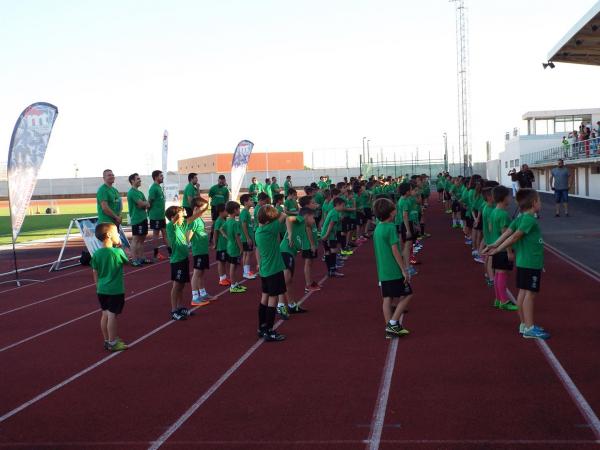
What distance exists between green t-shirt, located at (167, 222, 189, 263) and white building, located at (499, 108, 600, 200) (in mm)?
30018

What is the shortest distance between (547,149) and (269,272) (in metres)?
50.6

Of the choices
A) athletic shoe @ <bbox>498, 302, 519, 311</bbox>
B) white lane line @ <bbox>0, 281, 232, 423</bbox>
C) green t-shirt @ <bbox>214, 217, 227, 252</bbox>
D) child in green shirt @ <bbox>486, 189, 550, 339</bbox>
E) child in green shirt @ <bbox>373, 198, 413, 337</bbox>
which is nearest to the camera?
white lane line @ <bbox>0, 281, 232, 423</bbox>

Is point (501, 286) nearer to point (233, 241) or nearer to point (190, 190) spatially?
point (233, 241)

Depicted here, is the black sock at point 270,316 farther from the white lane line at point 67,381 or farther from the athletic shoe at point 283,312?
the white lane line at point 67,381

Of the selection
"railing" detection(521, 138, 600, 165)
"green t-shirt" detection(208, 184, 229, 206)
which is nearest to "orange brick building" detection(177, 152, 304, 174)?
"railing" detection(521, 138, 600, 165)

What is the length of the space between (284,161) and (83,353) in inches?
3962

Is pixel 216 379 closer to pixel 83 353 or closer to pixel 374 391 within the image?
pixel 374 391

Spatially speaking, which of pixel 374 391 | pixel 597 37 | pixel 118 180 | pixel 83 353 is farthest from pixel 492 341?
pixel 118 180

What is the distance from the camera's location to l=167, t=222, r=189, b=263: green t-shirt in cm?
902

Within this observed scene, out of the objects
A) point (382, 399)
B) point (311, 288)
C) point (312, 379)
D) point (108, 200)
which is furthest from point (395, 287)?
point (108, 200)

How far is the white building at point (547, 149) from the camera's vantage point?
36.7m

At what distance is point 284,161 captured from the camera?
107438 mm

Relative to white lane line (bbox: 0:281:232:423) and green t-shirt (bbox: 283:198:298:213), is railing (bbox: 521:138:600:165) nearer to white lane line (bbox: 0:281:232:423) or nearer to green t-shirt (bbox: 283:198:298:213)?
green t-shirt (bbox: 283:198:298:213)

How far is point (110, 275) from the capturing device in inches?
289
